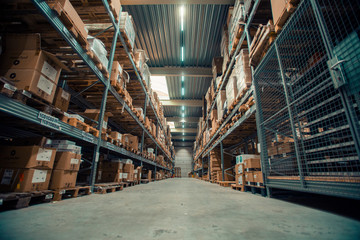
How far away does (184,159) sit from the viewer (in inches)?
1103

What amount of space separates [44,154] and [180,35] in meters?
7.86

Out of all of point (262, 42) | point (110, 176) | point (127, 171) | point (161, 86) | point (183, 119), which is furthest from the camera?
point (183, 119)

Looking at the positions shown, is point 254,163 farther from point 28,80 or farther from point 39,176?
point 28,80

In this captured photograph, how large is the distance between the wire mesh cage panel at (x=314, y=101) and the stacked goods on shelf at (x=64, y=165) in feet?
11.8

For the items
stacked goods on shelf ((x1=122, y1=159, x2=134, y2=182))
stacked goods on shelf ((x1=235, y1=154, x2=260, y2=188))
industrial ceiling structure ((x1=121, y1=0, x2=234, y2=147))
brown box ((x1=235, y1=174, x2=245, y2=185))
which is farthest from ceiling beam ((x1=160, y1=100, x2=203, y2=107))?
brown box ((x1=235, y1=174, x2=245, y2=185))

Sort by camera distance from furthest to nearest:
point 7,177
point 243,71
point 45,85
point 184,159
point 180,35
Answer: point 184,159 < point 180,35 < point 243,71 < point 45,85 < point 7,177

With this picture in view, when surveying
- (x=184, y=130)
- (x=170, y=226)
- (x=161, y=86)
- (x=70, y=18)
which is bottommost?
(x=170, y=226)

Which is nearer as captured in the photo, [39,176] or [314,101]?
[39,176]

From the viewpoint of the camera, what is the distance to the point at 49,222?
4.61ft

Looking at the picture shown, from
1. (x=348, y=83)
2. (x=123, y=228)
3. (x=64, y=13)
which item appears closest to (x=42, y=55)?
(x=64, y=13)

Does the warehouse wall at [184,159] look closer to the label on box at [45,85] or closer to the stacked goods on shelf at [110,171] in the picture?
the stacked goods on shelf at [110,171]

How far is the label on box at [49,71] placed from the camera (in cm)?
240

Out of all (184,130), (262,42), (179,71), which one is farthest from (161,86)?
(184,130)

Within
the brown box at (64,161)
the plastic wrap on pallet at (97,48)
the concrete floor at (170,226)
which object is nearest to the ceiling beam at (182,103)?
the plastic wrap on pallet at (97,48)
